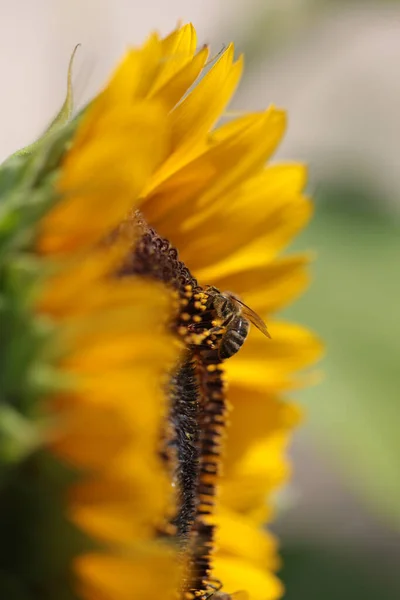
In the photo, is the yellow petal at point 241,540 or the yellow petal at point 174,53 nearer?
the yellow petal at point 174,53

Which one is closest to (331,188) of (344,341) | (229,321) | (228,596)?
(344,341)

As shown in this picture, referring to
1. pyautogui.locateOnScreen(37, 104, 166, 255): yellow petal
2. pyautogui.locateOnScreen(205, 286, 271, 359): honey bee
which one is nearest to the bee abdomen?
pyautogui.locateOnScreen(205, 286, 271, 359): honey bee

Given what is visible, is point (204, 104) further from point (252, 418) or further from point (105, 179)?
point (252, 418)

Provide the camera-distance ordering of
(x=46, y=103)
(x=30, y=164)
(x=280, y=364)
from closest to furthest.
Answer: (x=30, y=164) → (x=280, y=364) → (x=46, y=103)

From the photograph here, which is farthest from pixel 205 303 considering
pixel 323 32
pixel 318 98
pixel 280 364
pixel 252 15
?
pixel 318 98

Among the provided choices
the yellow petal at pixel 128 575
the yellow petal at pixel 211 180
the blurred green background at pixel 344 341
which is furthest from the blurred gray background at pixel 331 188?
the yellow petal at pixel 128 575

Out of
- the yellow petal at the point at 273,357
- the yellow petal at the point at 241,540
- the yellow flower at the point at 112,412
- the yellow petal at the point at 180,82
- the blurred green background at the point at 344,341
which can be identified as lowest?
the yellow flower at the point at 112,412

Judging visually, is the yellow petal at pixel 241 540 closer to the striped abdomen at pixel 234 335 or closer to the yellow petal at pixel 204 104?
the striped abdomen at pixel 234 335

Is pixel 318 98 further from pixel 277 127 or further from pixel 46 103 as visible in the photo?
pixel 277 127
